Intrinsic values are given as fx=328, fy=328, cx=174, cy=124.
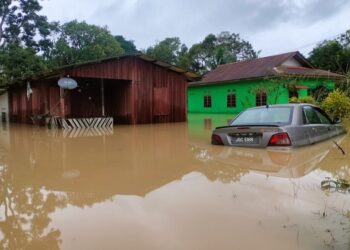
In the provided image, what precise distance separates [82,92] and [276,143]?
629 inches

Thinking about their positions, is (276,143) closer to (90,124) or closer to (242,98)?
(90,124)

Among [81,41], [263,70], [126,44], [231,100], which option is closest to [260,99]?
[263,70]

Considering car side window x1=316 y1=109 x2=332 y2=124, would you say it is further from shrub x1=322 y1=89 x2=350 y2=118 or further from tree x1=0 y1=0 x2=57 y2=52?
tree x1=0 y1=0 x2=57 y2=52

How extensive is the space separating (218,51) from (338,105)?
3446 cm

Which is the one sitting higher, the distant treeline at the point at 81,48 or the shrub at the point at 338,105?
the distant treeline at the point at 81,48

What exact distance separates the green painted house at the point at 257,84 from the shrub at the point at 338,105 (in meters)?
6.68

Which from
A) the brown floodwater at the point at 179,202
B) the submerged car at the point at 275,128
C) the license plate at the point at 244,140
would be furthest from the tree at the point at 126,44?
the brown floodwater at the point at 179,202

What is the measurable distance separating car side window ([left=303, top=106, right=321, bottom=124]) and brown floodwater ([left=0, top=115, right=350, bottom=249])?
967mm

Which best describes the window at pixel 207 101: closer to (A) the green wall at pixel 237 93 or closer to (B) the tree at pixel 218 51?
(A) the green wall at pixel 237 93

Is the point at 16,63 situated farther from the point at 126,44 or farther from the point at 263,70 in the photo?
the point at 126,44

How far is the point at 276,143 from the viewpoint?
721 cm

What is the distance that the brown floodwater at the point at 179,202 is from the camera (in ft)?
10.0

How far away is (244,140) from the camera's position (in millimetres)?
7707

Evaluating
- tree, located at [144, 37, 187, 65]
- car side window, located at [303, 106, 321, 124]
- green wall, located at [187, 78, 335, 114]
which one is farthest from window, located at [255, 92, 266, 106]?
tree, located at [144, 37, 187, 65]
